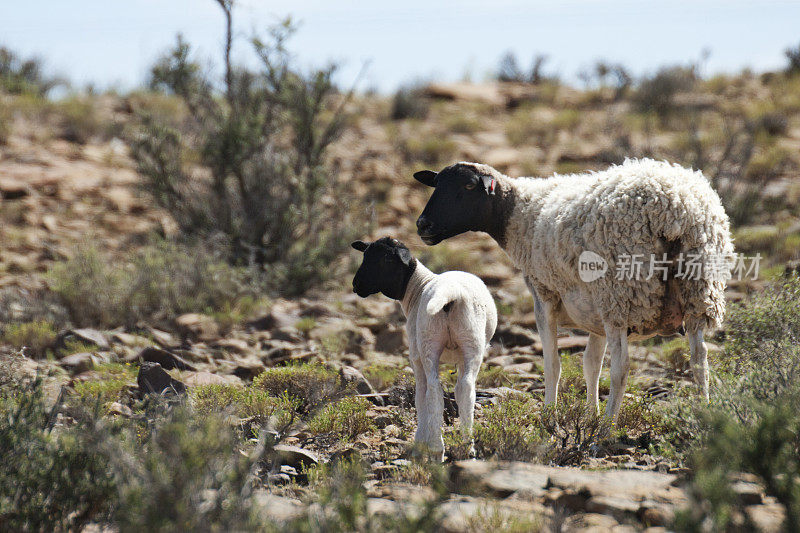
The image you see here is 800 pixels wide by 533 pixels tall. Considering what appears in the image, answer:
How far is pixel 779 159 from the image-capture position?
57.9 feet

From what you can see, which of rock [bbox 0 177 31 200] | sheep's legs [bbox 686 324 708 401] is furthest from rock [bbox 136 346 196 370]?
rock [bbox 0 177 31 200]

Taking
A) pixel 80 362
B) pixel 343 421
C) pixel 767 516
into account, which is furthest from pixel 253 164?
pixel 767 516

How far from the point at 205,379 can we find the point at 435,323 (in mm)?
3366

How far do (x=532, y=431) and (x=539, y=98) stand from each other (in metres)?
20.8

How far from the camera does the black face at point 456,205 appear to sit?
7.02m

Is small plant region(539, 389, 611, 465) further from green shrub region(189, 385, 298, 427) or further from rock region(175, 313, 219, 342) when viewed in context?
rock region(175, 313, 219, 342)

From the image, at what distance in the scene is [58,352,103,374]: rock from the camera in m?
8.85

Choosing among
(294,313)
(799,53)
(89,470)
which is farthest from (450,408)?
(799,53)

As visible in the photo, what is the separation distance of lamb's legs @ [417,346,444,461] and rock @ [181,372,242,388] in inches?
119

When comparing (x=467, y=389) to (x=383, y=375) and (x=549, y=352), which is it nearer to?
(x=549, y=352)

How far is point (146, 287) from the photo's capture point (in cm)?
1153

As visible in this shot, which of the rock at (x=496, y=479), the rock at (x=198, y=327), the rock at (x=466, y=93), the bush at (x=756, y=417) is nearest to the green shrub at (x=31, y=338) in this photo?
the rock at (x=198, y=327)

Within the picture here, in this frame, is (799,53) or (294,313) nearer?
(294,313)

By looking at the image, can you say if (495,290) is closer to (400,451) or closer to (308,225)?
(308,225)
